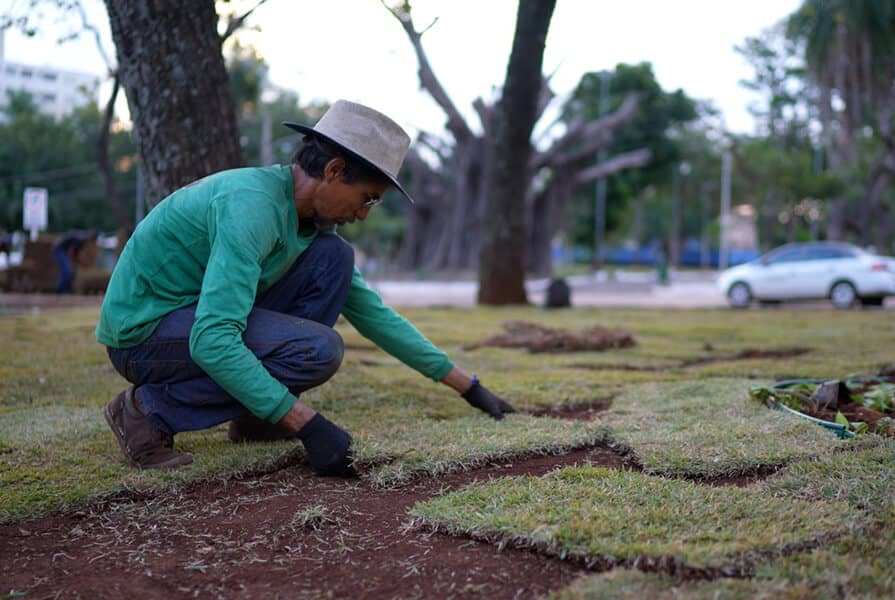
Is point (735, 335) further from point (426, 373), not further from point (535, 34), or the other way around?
point (426, 373)

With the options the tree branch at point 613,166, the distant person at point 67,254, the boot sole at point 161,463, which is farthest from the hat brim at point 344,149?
the tree branch at point 613,166

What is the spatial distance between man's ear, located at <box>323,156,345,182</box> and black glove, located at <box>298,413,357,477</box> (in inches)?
32.6

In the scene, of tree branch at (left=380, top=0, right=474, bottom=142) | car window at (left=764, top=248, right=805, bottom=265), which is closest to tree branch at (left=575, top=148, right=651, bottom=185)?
car window at (left=764, top=248, right=805, bottom=265)

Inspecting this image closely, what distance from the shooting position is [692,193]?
6562 centimetres

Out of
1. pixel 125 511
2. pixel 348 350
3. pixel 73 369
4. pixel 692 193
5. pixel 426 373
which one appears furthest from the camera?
pixel 692 193

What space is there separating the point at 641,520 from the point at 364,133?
5.17 ft

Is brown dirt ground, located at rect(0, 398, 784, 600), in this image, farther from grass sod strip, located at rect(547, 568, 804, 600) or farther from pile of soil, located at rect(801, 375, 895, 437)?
pile of soil, located at rect(801, 375, 895, 437)

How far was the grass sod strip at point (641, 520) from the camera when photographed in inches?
80.9

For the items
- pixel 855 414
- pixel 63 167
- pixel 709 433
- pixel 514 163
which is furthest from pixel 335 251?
pixel 63 167

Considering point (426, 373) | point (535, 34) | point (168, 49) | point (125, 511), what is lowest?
point (125, 511)

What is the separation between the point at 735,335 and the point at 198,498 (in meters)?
6.71

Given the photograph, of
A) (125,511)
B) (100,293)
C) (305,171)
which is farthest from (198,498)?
(100,293)

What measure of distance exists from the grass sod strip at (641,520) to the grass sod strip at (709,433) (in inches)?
10.6

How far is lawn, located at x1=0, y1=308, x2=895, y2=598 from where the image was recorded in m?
2.03
